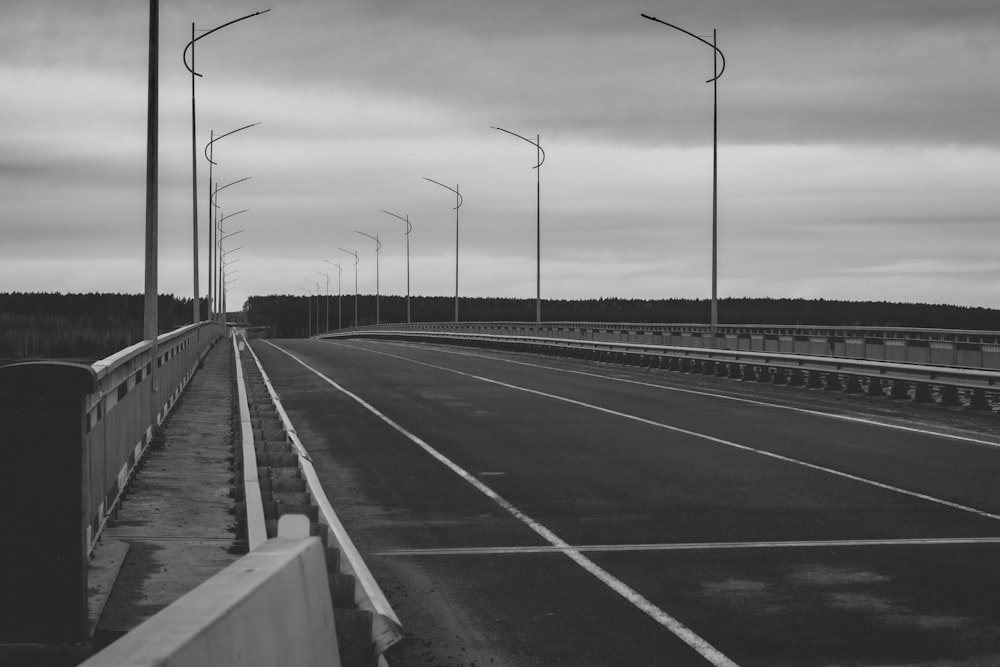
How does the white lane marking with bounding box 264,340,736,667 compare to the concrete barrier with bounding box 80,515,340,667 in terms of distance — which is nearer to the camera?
the concrete barrier with bounding box 80,515,340,667

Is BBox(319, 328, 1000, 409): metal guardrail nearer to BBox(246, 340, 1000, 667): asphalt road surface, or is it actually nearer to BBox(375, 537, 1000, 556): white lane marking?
BBox(246, 340, 1000, 667): asphalt road surface

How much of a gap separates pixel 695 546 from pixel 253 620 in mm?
7382

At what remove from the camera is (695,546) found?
33.4 ft

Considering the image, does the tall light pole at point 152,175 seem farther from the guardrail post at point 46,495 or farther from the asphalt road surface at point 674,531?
the guardrail post at point 46,495

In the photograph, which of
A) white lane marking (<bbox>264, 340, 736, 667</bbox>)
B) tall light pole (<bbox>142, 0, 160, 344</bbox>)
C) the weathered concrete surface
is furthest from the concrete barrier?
tall light pole (<bbox>142, 0, 160, 344</bbox>)

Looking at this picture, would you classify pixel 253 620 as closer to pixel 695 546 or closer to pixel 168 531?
pixel 168 531

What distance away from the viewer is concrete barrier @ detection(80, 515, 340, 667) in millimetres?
2604

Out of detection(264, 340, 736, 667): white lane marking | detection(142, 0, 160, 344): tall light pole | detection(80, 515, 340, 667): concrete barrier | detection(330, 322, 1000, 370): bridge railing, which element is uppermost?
detection(142, 0, 160, 344): tall light pole

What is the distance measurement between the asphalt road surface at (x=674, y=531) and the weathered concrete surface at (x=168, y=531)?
122 cm

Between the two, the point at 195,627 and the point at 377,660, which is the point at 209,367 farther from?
the point at 195,627

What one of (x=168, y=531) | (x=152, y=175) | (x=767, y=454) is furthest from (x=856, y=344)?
(x=168, y=531)

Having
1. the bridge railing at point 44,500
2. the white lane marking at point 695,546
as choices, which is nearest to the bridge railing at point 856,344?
the white lane marking at point 695,546

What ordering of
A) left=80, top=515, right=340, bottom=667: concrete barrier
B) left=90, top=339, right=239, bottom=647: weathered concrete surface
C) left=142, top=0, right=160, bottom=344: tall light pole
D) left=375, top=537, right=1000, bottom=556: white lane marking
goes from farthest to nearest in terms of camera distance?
left=142, top=0, right=160, bottom=344: tall light pole
left=375, top=537, right=1000, bottom=556: white lane marking
left=90, top=339, right=239, bottom=647: weathered concrete surface
left=80, top=515, right=340, bottom=667: concrete barrier

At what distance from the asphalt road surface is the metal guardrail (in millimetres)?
938
